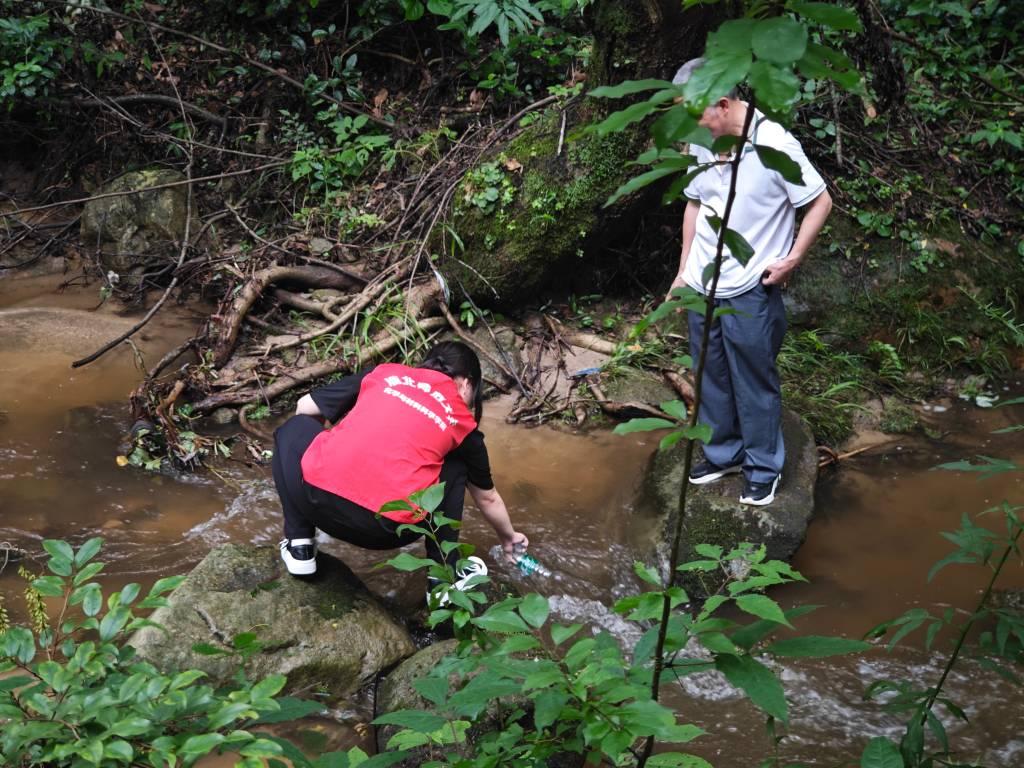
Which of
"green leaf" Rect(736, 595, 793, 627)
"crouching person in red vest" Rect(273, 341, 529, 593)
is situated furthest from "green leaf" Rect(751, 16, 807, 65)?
"crouching person in red vest" Rect(273, 341, 529, 593)

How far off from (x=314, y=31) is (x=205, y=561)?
16.5 feet

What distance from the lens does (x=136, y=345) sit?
5930mm

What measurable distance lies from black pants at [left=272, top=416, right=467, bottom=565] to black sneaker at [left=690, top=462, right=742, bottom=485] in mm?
1387

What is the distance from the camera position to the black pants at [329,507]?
3426mm

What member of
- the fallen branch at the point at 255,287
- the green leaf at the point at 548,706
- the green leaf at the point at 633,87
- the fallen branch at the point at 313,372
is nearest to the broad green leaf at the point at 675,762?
the green leaf at the point at 548,706

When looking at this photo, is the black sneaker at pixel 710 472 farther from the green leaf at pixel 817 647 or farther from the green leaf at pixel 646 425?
the green leaf at pixel 646 425

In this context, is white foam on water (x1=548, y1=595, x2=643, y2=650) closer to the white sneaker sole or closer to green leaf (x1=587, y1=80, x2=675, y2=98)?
the white sneaker sole

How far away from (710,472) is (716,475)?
0.16 feet

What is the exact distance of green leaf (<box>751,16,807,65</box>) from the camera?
1.22 metres

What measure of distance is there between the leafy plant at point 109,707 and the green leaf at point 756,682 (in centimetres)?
81

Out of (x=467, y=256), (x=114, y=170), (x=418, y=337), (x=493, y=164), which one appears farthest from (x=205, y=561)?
(x=114, y=170)

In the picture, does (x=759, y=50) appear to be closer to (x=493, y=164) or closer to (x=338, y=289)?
(x=493, y=164)

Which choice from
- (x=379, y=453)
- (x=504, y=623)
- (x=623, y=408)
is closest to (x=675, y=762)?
(x=504, y=623)

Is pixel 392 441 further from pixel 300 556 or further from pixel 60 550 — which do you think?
pixel 60 550
